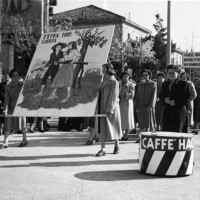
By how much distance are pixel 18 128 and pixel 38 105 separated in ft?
8.30

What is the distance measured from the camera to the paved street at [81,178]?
5.60m

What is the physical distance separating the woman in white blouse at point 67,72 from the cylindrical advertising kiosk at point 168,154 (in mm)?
1746

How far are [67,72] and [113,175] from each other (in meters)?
2.04

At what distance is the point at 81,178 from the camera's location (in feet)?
21.8

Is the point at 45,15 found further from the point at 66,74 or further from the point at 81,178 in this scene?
the point at 81,178

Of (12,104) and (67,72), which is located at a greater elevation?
(67,72)

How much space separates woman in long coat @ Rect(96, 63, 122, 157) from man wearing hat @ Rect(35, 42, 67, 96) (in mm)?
1021

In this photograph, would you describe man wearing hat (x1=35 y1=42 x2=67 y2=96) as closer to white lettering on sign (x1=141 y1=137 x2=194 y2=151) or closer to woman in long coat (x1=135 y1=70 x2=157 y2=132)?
white lettering on sign (x1=141 y1=137 x2=194 y2=151)

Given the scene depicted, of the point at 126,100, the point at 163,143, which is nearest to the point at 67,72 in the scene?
the point at 163,143

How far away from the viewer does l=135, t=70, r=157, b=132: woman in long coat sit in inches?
438

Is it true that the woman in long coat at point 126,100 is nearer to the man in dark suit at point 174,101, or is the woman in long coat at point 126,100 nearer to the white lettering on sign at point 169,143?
the man in dark suit at point 174,101

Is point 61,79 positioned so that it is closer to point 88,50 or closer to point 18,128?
point 88,50

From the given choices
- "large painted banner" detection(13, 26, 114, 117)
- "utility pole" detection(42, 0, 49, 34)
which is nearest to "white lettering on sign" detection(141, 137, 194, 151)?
"large painted banner" detection(13, 26, 114, 117)

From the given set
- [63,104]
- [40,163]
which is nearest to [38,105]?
[63,104]
